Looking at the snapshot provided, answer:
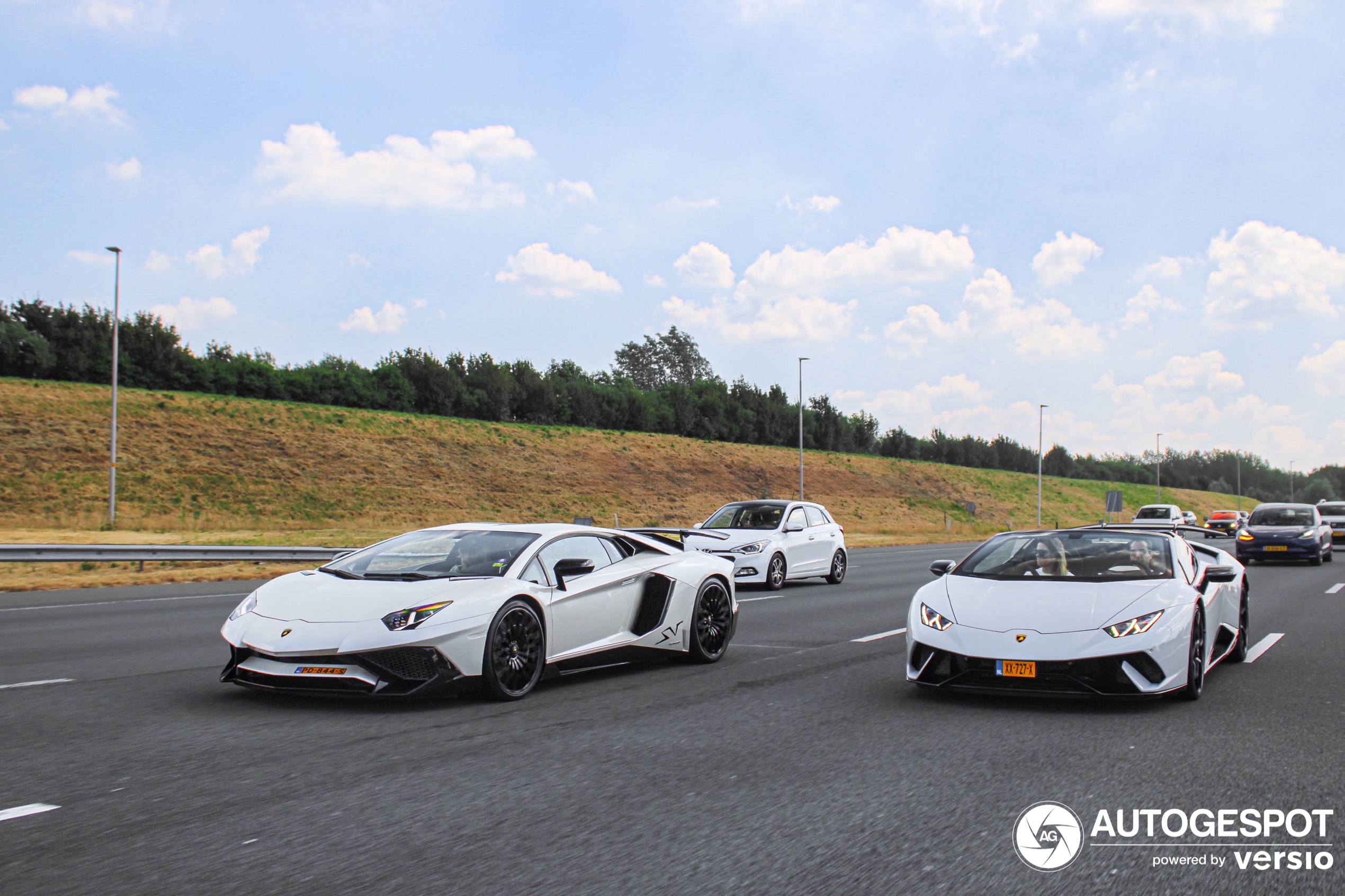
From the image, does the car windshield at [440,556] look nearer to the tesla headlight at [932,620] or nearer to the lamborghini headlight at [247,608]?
the lamborghini headlight at [247,608]

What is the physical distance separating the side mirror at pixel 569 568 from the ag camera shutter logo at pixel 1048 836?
3790mm

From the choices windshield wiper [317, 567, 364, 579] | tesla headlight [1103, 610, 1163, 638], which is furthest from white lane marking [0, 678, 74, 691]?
tesla headlight [1103, 610, 1163, 638]

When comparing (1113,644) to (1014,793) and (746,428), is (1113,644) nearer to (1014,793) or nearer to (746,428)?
(1014,793)

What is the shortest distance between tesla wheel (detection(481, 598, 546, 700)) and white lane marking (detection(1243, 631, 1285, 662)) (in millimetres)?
6455

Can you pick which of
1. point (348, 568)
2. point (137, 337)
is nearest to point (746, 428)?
point (137, 337)

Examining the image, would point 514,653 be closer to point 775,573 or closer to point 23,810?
point 23,810

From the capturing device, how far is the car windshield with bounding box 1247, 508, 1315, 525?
24750 millimetres

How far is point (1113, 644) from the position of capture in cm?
643

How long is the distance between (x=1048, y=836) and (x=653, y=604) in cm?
469

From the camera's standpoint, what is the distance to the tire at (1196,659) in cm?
683

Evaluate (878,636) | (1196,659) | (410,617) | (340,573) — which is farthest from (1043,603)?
(340,573)

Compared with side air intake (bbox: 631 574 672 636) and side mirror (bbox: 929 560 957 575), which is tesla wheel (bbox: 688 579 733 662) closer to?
side air intake (bbox: 631 574 672 636)

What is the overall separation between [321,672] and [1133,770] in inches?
185

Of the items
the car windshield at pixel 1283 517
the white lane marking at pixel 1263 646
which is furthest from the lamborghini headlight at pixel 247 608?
the car windshield at pixel 1283 517
